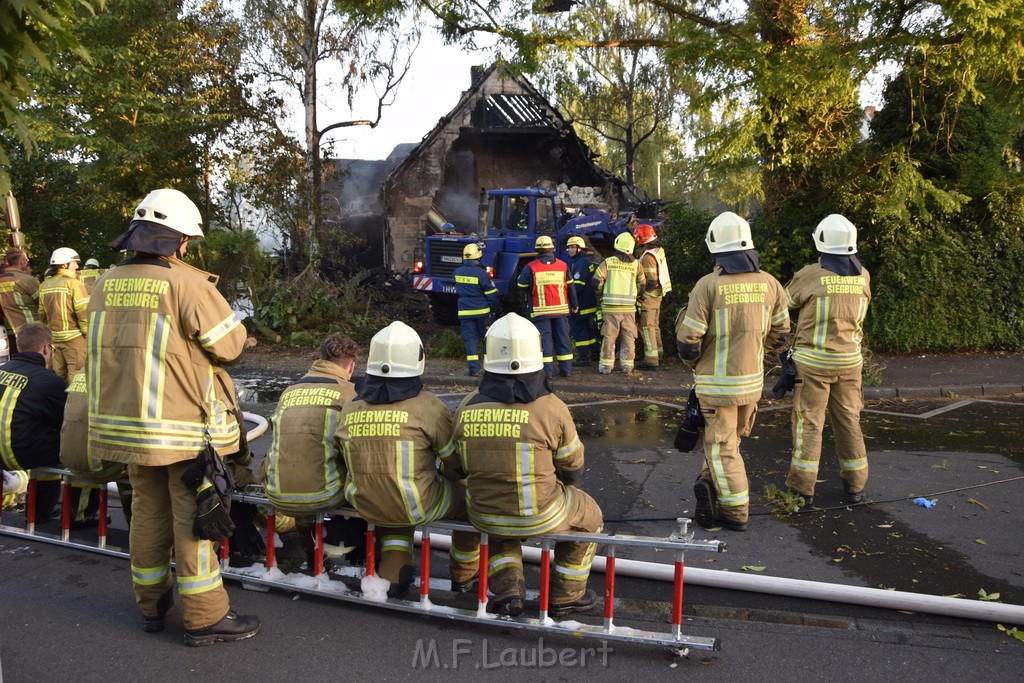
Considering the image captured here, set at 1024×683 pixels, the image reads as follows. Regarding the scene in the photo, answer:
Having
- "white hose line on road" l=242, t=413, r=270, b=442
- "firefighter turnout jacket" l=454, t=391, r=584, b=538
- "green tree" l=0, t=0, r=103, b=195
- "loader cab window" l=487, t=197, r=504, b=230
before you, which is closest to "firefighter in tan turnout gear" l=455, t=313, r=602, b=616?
"firefighter turnout jacket" l=454, t=391, r=584, b=538

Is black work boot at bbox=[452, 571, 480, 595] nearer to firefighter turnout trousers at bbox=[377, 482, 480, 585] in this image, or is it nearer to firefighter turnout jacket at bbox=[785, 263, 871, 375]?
firefighter turnout trousers at bbox=[377, 482, 480, 585]

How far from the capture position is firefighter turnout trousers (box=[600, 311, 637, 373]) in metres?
11.6

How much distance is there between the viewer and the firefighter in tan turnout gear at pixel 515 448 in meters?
4.12

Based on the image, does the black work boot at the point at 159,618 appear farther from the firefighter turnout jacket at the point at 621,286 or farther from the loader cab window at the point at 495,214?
the loader cab window at the point at 495,214

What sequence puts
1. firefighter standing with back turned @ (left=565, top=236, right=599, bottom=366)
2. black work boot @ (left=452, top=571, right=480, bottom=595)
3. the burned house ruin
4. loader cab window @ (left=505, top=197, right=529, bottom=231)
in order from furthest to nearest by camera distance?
the burned house ruin
loader cab window @ (left=505, top=197, right=529, bottom=231)
firefighter standing with back turned @ (left=565, top=236, right=599, bottom=366)
black work boot @ (left=452, top=571, right=480, bottom=595)

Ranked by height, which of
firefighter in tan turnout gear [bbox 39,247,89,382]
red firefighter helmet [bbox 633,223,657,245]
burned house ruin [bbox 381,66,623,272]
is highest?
burned house ruin [bbox 381,66,623,272]

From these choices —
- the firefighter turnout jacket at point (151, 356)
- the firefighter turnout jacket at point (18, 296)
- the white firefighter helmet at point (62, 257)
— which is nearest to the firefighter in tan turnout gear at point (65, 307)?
the white firefighter helmet at point (62, 257)

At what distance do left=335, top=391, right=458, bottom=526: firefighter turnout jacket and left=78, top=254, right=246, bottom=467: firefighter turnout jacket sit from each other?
0.72 meters

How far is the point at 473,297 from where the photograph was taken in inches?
453

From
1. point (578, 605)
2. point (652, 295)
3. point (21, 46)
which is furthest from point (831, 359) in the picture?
point (652, 295)

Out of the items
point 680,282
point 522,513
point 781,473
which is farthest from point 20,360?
point 680,282

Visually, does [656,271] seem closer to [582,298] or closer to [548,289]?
[582,298]

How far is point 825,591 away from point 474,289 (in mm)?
7510

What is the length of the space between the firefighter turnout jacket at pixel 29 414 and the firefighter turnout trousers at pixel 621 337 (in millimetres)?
A: 7347
